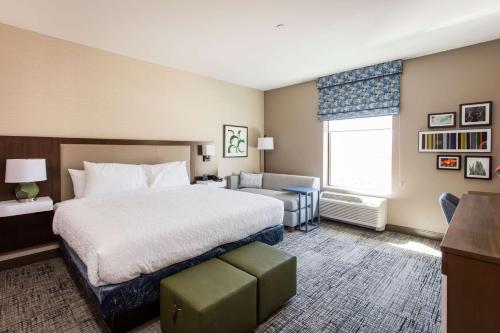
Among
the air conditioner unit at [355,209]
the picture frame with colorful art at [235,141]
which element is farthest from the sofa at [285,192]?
the picture frame with colorful art at [235,141]

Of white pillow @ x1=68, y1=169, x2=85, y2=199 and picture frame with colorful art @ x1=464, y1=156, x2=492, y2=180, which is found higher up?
picture frame with colorful art @ x1=464, y1=156, x2=492, y2=180

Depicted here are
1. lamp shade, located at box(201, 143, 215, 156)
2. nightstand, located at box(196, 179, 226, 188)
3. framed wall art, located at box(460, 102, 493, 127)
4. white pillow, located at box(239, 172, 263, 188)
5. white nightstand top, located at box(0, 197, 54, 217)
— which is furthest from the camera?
white pillow, located at box(239, 172, 263, 188)

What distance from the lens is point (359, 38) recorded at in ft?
10.3

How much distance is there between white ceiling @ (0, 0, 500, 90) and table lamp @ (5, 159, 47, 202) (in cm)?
157

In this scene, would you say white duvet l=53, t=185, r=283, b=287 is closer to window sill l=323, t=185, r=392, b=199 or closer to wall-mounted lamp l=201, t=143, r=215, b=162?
wall-mounted lamp l=201, t=143, r=215, b=162

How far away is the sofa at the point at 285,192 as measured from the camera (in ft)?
13.5

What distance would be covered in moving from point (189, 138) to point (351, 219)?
3.23 m

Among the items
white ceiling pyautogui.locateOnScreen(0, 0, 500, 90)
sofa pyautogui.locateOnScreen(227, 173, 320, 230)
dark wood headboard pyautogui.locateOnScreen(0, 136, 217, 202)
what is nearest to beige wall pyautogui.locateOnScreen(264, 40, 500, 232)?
white ceiling pyautogui.locateOnScreen(0, 0, 500, 90)

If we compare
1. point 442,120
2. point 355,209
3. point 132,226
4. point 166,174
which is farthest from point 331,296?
point 442,120

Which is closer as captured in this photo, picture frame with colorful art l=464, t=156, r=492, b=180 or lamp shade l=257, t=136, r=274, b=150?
picture frame with colorful art l=464, t=156, r=492, b=180

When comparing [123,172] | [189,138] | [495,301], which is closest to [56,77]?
[123,172]

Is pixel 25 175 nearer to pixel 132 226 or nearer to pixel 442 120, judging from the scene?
pixel 132 226

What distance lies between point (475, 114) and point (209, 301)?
4001 millimetres

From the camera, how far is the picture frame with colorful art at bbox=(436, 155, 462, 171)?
3482 mm
